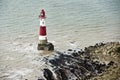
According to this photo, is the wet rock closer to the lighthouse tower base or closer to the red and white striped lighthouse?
the red and white striped lighthouse

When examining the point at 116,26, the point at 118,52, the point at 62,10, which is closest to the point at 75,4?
the point at 62,10

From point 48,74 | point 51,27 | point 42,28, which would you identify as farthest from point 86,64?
point 51,27

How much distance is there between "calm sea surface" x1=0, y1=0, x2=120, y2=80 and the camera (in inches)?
545

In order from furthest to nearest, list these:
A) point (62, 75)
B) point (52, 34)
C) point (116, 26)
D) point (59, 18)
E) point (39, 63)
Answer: point (59, 18) → point (116, 26) → point (52, 34) → point (39, 63) → point (62, 75)

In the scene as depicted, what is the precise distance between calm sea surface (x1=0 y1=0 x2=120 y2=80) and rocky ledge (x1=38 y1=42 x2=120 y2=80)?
762 mm

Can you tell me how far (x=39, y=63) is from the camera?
13.4 m

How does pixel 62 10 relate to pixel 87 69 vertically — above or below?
above

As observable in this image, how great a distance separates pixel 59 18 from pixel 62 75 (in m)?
10.1

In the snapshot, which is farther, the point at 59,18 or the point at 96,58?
the point at 59,18

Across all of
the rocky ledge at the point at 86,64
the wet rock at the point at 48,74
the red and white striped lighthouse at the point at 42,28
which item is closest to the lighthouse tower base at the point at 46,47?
the red and white striped lighthouse at the point at 42,28

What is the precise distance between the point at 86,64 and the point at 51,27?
6.99 meters

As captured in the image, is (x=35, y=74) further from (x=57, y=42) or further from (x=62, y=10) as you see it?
(x=62, y=10)

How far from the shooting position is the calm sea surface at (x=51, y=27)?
13.8 metres

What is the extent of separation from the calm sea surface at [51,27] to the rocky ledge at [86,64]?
76 centimetres
